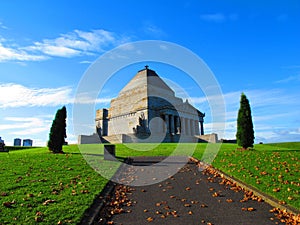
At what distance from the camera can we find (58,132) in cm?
2248

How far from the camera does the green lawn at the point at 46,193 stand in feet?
20.3

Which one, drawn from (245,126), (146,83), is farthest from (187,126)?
(245,126)

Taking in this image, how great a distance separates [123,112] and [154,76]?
460 inches

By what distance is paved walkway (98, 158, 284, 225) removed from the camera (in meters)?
6.35

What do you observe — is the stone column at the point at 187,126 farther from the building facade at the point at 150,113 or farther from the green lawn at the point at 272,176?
the green lawn at the point at 272,176

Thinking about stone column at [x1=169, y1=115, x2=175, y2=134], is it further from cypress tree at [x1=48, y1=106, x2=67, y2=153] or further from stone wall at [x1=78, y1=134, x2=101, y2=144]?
cypress tree at [x1=48, y1=106, x2=67, y2=153]

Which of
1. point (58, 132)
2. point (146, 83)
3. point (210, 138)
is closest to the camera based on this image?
point (58, 132)

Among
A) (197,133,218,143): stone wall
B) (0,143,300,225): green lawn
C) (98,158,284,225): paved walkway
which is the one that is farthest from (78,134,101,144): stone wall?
(98,158,284,225): paved walkway

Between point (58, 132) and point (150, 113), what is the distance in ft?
98.9

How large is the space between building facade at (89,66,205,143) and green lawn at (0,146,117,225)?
33.5 meters

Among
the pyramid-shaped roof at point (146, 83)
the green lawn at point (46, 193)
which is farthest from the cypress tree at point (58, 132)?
the pyramid-shaped roof at point (146, 83)

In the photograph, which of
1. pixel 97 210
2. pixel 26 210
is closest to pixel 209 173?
pixel 97 210

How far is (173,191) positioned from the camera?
9.49 meters

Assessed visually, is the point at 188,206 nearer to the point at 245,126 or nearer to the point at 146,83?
the point at 245,126
